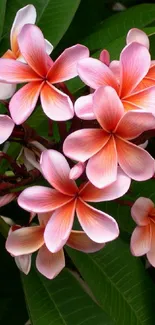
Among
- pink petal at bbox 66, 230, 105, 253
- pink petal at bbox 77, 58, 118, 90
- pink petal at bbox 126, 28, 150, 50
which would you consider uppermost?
pink petal at bbox 77, 58, 118, 90

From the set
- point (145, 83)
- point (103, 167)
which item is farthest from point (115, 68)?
point (103, 167)

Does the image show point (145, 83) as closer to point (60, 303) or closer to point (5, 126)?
point (5, 126)

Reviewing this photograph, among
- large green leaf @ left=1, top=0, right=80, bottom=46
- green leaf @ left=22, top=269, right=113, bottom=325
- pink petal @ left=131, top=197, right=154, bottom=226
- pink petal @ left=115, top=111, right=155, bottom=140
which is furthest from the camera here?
large green leaf @ left=1, top=0, right=80, bottom=46

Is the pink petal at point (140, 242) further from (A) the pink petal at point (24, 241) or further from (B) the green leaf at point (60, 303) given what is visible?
(B) the green leaf at point (60, 303)

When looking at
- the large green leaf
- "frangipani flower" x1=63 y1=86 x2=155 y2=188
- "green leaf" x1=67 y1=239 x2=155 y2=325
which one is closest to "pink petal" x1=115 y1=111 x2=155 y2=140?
"frangipani flower" x1=63 y1=86 x2=155 y2=188

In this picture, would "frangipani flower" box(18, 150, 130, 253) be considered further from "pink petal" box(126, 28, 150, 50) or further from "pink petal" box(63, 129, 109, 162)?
"pink petal" box(126, 28, 150, 50)
